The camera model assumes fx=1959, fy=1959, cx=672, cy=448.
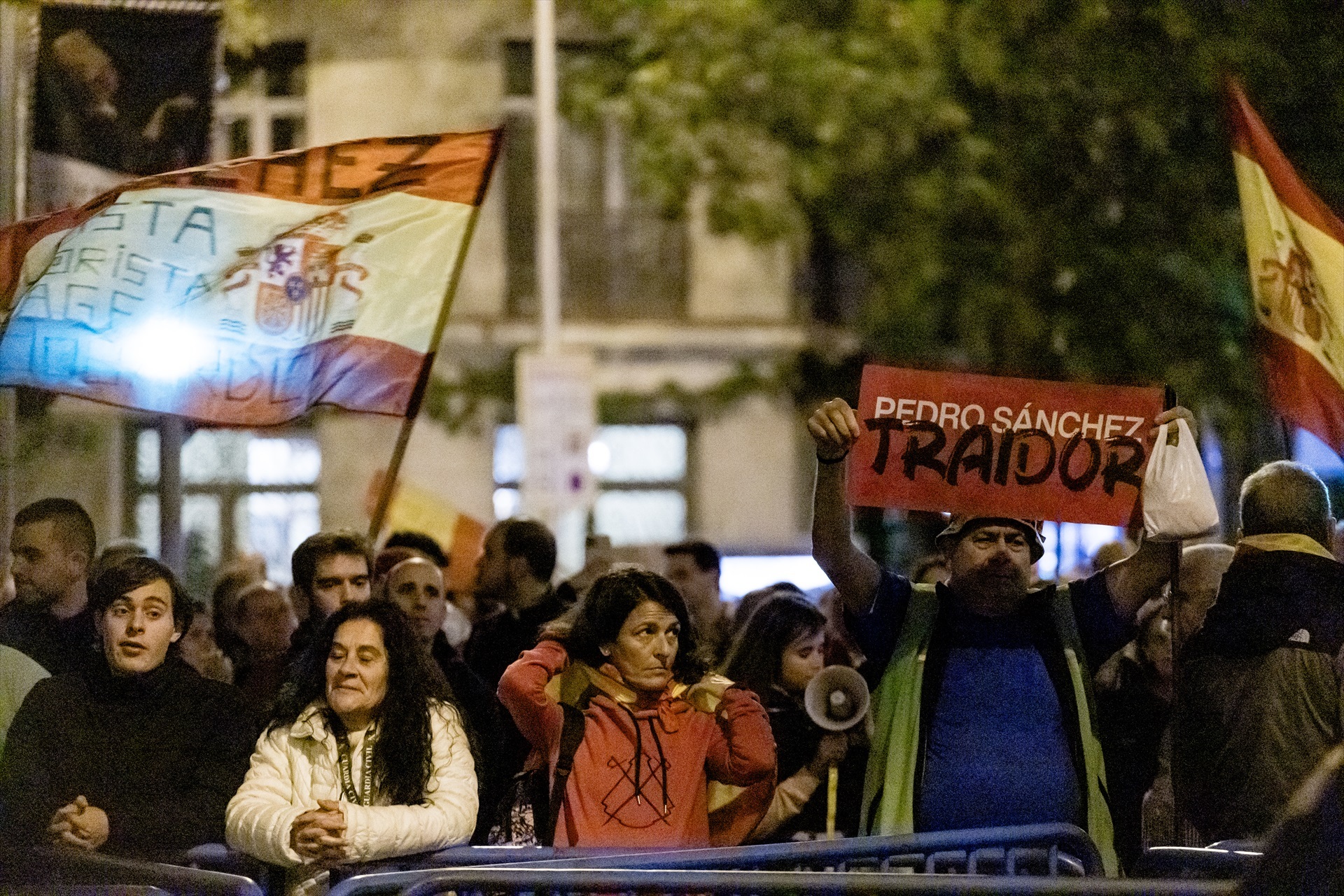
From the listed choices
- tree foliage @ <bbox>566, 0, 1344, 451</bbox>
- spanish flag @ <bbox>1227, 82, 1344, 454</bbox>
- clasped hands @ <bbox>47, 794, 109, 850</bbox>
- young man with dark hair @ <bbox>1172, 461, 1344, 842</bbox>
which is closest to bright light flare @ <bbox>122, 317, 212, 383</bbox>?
clasped hands @ <bbox>47, 794, 109, 850</bbox>

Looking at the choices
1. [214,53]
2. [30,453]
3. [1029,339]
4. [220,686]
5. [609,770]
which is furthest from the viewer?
[1029,339]

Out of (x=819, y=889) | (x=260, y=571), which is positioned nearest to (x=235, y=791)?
(x=819, y=889)

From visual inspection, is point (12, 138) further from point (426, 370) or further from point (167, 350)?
point (426, 370)

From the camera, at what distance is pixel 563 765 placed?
509 cm

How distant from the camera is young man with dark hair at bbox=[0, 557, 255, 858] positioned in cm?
512

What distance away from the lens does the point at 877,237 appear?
1941cm

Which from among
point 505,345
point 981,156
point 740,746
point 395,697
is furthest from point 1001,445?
point 505,345

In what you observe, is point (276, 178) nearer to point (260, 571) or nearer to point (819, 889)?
point (260, 571)

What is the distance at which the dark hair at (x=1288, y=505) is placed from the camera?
18.4 ft

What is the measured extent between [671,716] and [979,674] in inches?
32.2

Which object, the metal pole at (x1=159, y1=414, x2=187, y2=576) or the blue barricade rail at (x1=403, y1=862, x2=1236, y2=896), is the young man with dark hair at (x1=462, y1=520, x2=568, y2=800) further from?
the blue barricade rail at (x1=403, y1=862, x2=1236, y2=896)

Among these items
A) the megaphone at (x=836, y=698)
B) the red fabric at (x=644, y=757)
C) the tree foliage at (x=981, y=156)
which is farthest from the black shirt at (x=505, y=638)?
the tree foliage at (x=981, y=156)

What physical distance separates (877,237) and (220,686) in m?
14.6

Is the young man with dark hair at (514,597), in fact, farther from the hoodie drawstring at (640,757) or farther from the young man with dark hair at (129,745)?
the hoodie drawstring at (640,757)
